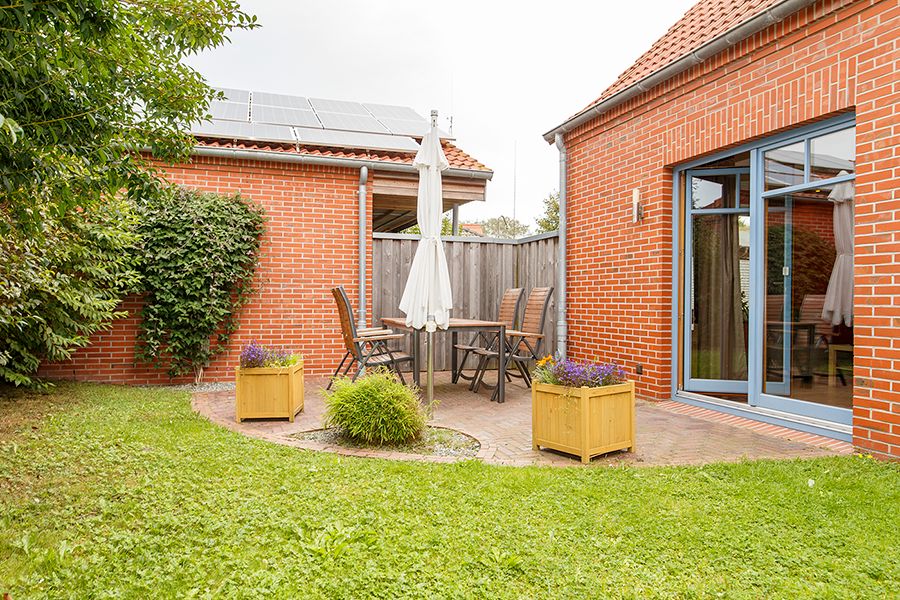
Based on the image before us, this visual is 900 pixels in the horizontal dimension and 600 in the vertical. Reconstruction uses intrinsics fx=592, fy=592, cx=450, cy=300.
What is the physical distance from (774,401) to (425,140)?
3.77 m

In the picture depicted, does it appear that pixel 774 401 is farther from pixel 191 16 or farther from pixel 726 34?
pixel 191 16

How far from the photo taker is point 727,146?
5332 mm

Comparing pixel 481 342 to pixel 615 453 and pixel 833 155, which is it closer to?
pixel 615 453

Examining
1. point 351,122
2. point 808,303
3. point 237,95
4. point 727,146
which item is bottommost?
point 808,303

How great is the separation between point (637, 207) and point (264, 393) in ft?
13.7

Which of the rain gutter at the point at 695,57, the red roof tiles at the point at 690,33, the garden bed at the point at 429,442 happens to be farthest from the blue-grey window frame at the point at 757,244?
the garden bed at the point at 429,442

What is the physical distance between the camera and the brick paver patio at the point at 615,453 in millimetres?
4023

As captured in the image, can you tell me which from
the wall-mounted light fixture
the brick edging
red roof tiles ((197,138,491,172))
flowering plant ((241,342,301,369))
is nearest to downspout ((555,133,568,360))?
the wall-mounted light fixture

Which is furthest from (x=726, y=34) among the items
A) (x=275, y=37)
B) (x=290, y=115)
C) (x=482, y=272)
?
(x=275, y=37)

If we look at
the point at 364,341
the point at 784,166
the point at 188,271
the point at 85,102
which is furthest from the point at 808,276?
the point at 188,271

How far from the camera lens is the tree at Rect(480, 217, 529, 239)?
3812cm

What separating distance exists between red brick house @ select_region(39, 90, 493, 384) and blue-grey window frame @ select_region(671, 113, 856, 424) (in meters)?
3.49

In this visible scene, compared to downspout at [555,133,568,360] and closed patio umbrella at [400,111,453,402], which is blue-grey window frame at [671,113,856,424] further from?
closed patio umbrella at [400,111,453,402]

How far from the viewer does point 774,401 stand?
502 centimetres
